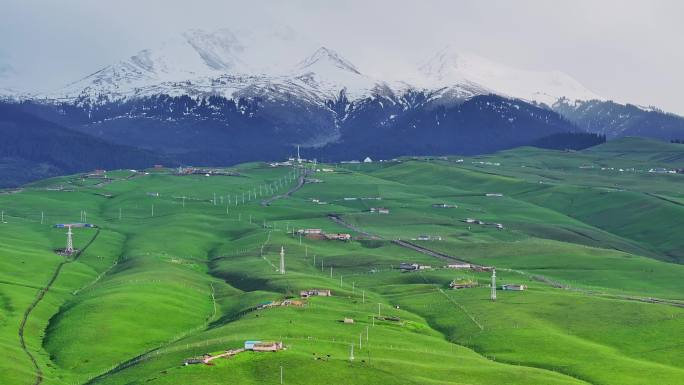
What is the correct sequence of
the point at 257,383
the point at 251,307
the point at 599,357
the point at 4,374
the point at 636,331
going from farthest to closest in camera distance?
1. the point at 251,307
2. the point at 636,331
3. the point at 599,357
4. the point at 4,374
5. the point at 257,383

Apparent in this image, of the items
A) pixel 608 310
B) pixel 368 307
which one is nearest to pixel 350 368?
pixel 368 307

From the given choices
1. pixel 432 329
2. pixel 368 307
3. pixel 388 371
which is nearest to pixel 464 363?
pixel 388 371

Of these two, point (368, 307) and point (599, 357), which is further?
point (368, 307)

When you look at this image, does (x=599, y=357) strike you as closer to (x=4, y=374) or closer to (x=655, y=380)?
(x=655, y=380)

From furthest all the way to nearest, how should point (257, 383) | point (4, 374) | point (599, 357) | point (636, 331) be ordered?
point (636, 331) < point (599, 357) < point (4, 374) < point (257, 383)

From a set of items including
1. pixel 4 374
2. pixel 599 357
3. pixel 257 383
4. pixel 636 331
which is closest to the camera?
pixel 257 383

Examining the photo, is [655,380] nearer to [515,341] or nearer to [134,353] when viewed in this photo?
[515,341]

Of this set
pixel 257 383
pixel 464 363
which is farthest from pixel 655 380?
pixel 257 383

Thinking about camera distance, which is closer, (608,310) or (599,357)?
(599,357)
